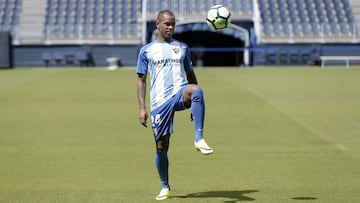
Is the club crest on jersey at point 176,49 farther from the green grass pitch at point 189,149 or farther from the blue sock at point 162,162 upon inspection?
the green grass pitch at point 189,149

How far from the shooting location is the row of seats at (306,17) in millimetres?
45562

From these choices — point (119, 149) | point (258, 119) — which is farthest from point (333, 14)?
point (119, 149)

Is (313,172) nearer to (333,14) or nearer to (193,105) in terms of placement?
(193,105)

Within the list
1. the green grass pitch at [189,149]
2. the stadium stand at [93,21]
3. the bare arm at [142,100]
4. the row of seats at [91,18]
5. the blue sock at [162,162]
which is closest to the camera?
the bare arm at [142,100]

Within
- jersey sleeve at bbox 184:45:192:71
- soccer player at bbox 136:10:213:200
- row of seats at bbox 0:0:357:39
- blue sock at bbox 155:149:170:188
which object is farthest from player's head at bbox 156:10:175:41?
row of seats at bbox 0:0:357:39

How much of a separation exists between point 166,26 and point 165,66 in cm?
38

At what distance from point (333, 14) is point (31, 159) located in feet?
124

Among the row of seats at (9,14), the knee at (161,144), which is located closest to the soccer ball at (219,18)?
the knee at (161,144)

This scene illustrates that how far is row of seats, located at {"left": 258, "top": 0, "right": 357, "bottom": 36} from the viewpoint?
45562 millimetres

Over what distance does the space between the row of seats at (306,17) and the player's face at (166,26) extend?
38.1m

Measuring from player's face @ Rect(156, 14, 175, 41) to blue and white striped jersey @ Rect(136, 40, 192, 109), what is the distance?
0.07 meters

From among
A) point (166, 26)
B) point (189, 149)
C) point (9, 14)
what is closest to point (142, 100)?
point (166, 26)

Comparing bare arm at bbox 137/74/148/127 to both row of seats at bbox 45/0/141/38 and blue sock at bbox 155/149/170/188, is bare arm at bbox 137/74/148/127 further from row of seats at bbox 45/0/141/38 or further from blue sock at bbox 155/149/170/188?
row of seats at bbox 45/0/141/38

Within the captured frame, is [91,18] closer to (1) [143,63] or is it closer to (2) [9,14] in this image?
(2) [9,14]
